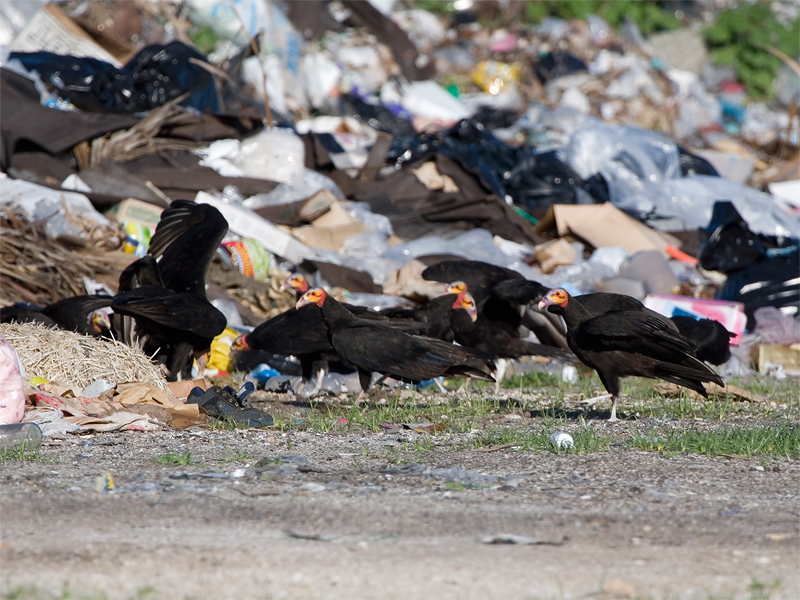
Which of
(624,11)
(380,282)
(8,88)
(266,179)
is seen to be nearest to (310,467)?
(380,282)

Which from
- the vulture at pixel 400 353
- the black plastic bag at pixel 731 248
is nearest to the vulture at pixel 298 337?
the vulture at pixel 400 353

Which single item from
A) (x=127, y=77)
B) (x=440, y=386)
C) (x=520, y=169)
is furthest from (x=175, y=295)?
(x=520, y=169)

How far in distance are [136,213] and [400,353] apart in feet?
14.4

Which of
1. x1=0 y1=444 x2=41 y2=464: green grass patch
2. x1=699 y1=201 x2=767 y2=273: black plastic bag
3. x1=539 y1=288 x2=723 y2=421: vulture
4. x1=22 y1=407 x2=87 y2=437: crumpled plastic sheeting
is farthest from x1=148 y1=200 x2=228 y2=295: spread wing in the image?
x1=699 y1=201 x2=767 y2=273: black plastic bag

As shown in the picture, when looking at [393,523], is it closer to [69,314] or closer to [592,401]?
[592,401]

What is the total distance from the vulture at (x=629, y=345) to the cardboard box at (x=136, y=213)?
4.90m

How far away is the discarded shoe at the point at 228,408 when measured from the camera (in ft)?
17.1

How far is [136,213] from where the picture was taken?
30.3 ft

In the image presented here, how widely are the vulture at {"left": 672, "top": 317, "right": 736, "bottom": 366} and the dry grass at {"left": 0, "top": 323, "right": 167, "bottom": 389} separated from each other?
3381 mm

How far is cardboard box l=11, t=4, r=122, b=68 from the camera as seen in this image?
12.5 meters

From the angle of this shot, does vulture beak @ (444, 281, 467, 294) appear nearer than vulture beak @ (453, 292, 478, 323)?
No

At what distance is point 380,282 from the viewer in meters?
9.32

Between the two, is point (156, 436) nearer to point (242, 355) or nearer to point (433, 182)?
point (242, 355)

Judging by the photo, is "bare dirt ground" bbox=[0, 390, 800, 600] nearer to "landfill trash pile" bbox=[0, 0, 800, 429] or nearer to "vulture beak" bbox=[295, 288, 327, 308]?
"landfill trash pile" bbox=[0, 0, 800, 429]
